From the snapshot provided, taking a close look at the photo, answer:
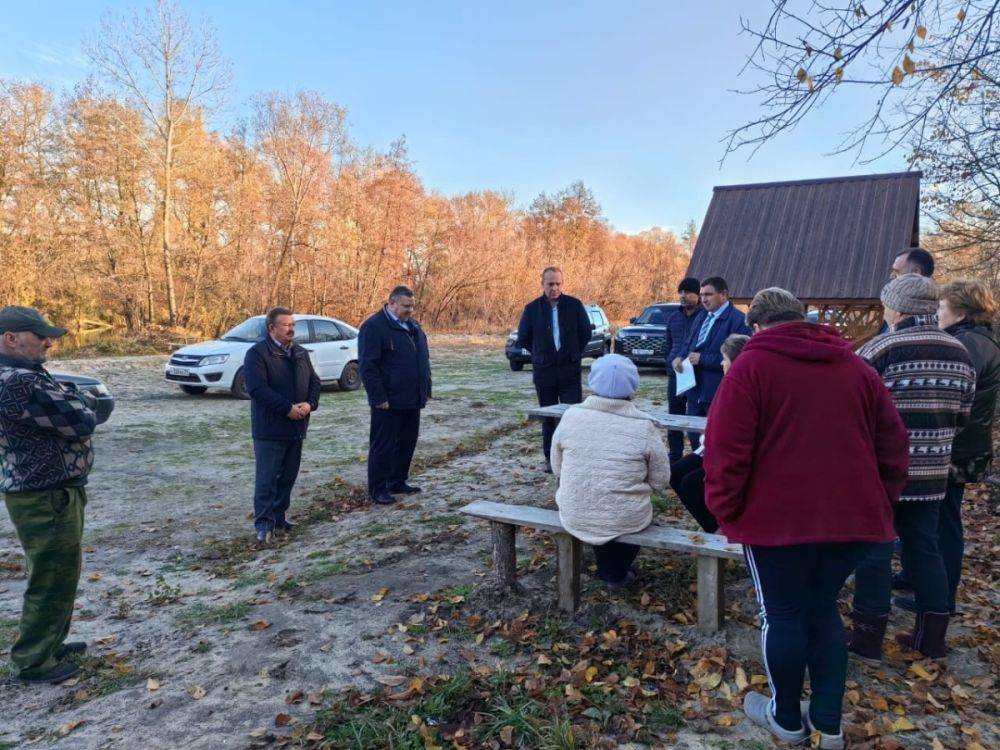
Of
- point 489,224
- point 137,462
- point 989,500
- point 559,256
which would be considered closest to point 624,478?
point 989,500

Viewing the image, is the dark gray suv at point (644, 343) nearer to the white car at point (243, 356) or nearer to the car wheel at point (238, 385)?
the white car at point (243, 356)

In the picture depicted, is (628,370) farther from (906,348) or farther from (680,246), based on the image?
(680,246)

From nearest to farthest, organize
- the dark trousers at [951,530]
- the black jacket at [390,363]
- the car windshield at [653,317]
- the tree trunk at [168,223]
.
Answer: the dark trousers at [951,530], the black jacket at [390,363], the car windshield at [653,317], the tree trunk at [168,223]

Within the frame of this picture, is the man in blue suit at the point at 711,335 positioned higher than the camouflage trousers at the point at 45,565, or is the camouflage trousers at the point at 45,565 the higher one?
the man in blue suit at the point at 711,335

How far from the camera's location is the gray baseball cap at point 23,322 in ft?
11.1

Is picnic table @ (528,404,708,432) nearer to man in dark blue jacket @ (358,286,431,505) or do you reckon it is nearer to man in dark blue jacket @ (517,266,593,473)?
man in dark blue jacket @ (517,266,593,473)

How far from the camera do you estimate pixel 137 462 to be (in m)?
8.36

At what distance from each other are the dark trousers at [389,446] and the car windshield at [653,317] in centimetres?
1298

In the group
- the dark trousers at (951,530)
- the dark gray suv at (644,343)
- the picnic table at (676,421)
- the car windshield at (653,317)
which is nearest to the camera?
the dark trousers at (951,530)

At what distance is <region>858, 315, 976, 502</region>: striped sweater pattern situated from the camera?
3.23m

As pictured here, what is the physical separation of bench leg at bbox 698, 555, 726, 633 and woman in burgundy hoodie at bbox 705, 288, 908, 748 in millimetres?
857

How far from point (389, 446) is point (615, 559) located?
3.03m

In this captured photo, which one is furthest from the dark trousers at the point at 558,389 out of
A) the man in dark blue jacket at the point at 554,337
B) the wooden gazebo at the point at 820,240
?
the wooden gazebo at the point at 820,240

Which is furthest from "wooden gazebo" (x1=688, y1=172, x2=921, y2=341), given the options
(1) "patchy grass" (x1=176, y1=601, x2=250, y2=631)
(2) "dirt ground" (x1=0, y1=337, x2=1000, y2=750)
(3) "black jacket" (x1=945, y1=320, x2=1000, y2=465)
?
(1) "patchy grass" (x1=176, y1=601, x2=250, y2=631)
